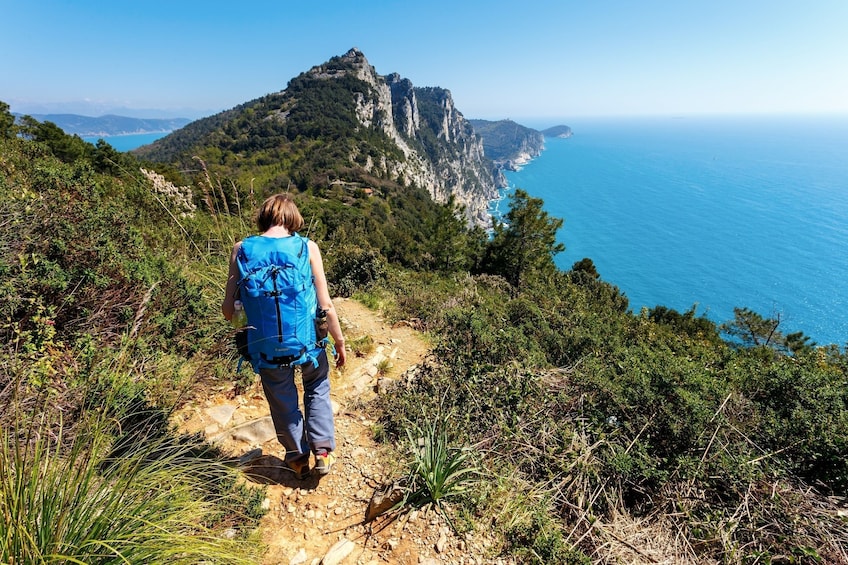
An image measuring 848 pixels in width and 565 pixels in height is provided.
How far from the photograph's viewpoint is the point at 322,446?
249 centimetres

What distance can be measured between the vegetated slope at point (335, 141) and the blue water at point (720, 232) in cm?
3032

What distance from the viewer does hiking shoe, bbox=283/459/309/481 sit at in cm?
249

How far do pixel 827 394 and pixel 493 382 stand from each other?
3013mm

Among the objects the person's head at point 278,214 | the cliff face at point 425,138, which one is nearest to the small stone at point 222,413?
the person's head at point 278,214

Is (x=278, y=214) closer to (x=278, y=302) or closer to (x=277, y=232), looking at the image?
(x=277, y=232)

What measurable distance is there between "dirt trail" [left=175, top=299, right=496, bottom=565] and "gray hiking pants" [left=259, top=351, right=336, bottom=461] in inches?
10.5

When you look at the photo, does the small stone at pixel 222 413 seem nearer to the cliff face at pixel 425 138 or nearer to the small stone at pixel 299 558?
the small stone at pixel 299 558

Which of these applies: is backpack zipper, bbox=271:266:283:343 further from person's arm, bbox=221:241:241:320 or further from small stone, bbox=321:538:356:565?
small stone, bbox=321:538:356:565

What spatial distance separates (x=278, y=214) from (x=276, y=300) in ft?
1.63

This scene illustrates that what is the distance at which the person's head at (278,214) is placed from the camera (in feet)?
7.03

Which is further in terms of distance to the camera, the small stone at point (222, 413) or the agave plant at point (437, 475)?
the small stone at point (222, 413)

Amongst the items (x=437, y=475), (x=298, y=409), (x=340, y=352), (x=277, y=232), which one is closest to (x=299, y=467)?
(x=298, y=409)

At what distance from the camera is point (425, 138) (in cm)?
11712

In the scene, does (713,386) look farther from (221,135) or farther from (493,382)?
(221,135)
